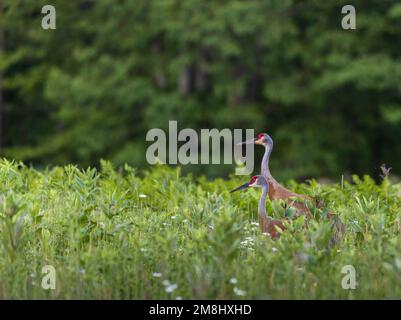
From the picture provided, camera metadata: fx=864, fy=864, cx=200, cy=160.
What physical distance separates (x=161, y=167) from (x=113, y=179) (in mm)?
818

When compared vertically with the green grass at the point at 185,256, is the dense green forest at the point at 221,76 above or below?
above

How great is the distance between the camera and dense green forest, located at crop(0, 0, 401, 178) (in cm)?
2166

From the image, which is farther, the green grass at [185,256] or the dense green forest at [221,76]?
the dense green forest at [221,76]

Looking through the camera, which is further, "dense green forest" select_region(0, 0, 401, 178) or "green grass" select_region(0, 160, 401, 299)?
"dense green forest" select_region(0, 0, 401, 178)

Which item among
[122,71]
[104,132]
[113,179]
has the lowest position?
[113,179]

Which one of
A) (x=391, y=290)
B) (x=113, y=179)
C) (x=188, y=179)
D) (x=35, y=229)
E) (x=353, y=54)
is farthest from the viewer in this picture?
(x=353, y=54)

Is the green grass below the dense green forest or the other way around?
below

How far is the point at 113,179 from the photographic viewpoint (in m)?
9.23

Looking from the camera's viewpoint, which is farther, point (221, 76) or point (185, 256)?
point (221, 76)

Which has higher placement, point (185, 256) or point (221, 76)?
point (221, 76)

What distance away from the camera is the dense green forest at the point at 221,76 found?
21.7m

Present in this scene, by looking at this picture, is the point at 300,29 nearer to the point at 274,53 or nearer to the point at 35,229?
the point at 274,53

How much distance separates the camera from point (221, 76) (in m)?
23.1

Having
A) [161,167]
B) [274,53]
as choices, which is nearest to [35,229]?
[161,167]
